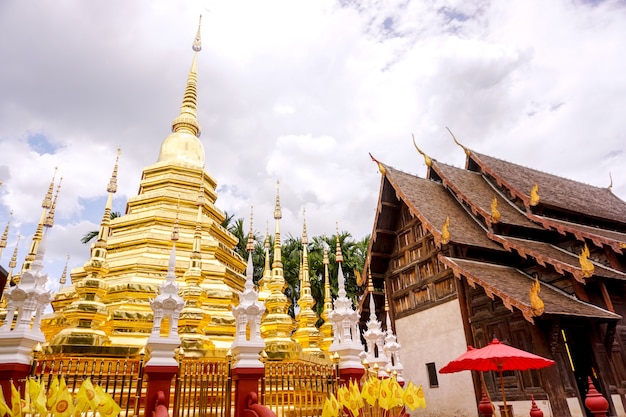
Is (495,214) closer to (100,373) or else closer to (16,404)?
(100,373)

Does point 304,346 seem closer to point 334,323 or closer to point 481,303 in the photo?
point 334,323

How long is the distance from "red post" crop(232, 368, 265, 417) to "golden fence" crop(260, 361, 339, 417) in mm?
168

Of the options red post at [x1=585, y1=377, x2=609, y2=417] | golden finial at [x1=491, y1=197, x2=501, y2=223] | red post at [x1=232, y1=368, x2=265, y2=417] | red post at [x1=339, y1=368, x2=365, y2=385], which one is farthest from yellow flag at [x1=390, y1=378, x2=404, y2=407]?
golden finial at [x1=491, y1=197, x2=501, y2=223]

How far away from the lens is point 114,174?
8.80 m

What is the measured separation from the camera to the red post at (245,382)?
590 cm

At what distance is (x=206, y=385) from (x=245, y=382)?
57cm

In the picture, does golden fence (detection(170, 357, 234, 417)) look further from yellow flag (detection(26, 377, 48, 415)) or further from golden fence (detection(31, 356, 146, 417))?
yellow flag (detection(26, 377, 48, 415))

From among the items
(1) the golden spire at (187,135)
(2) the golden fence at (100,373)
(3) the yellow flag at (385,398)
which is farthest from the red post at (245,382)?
(1) the golden spire at (187,135)

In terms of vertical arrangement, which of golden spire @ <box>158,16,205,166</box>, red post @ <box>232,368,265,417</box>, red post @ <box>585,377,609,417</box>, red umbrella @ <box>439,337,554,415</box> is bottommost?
red post @ <box>585,377,609,417</box>

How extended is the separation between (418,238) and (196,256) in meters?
8.98

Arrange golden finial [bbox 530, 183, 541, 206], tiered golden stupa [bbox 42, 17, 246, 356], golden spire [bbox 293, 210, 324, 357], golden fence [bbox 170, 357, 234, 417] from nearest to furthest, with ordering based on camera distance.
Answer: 1. golden fence [bbox 170, 357, 234, 417]
2. tiered golden stupa [bbox 42, 17, 246, 356]
3. golden spire [bbox 293, 210, 324, 357]
4. golden finial [bbox 530, 183, 541, 206]

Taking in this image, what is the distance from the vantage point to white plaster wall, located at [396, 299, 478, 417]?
12.6m

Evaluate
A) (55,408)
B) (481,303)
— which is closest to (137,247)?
(55,408)

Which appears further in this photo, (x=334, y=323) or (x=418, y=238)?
(x=418, y=238)
